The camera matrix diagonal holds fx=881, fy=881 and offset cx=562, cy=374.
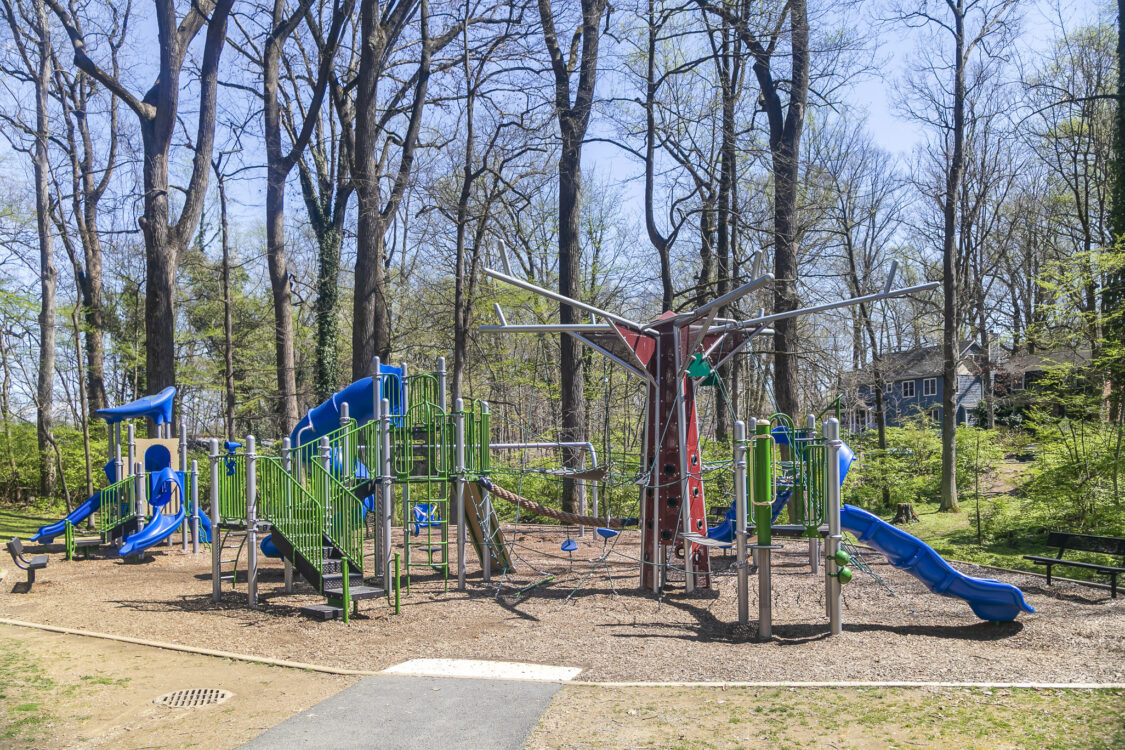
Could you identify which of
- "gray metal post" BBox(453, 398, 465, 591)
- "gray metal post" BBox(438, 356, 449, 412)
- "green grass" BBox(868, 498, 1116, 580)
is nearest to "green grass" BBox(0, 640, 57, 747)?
"gray metal post" BBox(453, 398, 465, 591)

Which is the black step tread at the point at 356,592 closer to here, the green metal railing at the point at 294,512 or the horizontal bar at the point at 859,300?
the green metal railing at the point at 294,512

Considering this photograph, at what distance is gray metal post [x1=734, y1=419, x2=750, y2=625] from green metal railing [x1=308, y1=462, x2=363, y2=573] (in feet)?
14.9

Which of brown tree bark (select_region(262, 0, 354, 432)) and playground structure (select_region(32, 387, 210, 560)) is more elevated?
brown tree bark (select_region(262, 0, 354, 432))

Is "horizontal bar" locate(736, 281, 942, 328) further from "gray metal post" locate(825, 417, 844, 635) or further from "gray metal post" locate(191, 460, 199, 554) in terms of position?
"gray metal post" locate(191, 460, 199, 554)

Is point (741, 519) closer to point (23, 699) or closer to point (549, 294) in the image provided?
point (549, 294)

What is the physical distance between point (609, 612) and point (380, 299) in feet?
44.5

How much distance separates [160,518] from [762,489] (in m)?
11.9

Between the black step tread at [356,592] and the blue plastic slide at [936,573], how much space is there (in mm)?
5611

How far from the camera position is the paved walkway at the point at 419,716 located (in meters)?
5.70

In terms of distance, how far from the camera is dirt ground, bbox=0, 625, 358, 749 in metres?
6.02

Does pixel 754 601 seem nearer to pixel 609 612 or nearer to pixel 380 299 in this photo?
pixel 609 612

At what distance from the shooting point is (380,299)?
2197 cm

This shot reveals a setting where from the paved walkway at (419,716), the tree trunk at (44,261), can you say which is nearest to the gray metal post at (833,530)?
the paved walkway at (419,716)

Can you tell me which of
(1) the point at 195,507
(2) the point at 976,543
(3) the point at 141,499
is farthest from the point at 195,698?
(2) the point at 976,543
